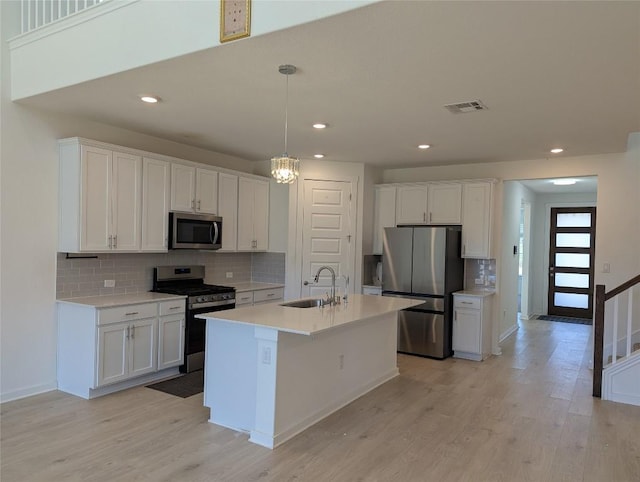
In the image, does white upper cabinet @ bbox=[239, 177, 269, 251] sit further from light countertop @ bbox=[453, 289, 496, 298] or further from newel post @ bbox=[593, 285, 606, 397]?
newel post @ bbox=[593, 285, 606, 397]

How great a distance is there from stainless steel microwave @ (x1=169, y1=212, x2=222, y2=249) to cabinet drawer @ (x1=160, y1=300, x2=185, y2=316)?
60 cm

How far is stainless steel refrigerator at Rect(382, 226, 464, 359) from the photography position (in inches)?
229

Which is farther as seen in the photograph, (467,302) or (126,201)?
(467,302)

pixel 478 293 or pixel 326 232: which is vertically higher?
pixel 326 232

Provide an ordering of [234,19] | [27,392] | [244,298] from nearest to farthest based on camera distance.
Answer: [234,19] → [27,392] → [244,298]

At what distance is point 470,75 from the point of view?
304 centimetres

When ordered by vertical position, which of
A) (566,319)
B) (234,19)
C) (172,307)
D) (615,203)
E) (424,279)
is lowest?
(566,319)

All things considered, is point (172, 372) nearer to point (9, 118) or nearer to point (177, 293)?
point (177, 293)

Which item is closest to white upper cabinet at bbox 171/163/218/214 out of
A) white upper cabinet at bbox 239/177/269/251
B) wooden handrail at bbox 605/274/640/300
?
white upper cabinet at bbox 239/177/269/251

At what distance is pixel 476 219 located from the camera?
6.04m

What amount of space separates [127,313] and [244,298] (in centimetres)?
165

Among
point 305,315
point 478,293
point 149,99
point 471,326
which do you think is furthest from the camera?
point 478,293

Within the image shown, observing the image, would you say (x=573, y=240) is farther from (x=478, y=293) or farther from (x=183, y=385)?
(x=183, y=385)

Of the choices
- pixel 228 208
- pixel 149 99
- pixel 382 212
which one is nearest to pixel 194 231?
pixel 228 208
